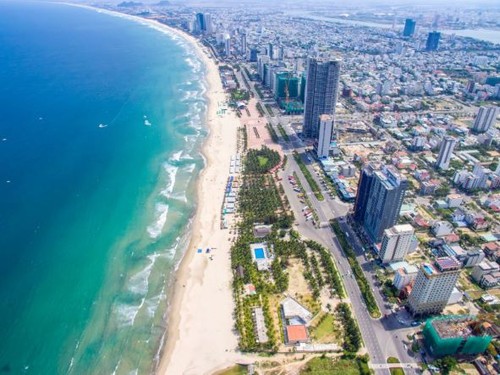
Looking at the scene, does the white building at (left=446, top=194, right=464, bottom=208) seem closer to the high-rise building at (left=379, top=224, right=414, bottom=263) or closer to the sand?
the high-rise building at (left=379, top=224, right=414, bottom=263)

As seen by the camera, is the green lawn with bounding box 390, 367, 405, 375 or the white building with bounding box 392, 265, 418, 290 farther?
the white building with bounding box 392, 265, 418, 290

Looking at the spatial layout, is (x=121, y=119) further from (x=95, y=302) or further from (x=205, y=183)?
(x=95, y=302)

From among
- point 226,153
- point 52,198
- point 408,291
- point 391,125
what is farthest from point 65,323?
point 391,125

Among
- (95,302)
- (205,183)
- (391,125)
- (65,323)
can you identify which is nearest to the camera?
(65,323)

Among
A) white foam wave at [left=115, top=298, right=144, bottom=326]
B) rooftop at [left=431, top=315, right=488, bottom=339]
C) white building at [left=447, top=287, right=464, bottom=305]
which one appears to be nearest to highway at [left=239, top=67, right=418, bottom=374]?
rooftop at [left=431, top=315, right=488, bottom=339]

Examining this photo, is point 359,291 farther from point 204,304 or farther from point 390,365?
point 204,304

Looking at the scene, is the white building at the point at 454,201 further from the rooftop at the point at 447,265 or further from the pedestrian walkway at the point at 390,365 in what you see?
the pedestrian walkway at the point at 390,365

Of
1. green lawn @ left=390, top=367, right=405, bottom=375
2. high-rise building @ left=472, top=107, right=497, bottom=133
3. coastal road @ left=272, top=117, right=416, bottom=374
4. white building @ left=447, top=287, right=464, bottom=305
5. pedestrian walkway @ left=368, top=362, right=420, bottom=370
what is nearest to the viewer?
green lawn @ left=390, top=367, right=405, bottom=375
